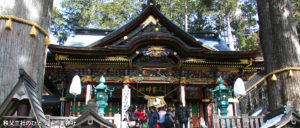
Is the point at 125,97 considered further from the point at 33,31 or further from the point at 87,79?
the point at 33,31

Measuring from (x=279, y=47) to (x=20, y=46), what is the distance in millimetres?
6300

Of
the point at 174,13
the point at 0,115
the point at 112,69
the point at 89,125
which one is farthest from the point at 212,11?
the point at 0,115

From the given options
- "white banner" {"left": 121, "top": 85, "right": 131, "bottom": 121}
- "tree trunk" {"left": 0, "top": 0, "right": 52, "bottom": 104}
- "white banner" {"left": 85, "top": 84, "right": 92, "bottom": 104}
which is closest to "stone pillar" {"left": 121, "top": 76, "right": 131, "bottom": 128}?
"white banner" {"left": 121, "top": 85, "right": 131, "bottom": 121}

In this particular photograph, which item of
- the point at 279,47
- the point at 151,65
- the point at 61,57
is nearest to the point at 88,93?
the point at 61,57

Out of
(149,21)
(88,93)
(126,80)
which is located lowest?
(88,93)

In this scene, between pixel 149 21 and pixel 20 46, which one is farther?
pixel 149 21

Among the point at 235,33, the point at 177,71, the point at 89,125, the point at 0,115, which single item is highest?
the point at 235,33

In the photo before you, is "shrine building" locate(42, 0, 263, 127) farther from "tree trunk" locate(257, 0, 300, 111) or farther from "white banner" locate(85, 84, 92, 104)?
"tree trunk" locate(257, 0, 300, 111)

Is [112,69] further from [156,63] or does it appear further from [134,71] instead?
[156,63]

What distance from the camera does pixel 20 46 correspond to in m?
4.09

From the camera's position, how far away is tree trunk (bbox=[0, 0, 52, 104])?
12.8 ft

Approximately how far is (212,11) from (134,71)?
16353 mm

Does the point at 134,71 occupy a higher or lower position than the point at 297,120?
higher

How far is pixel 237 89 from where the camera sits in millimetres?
8570
